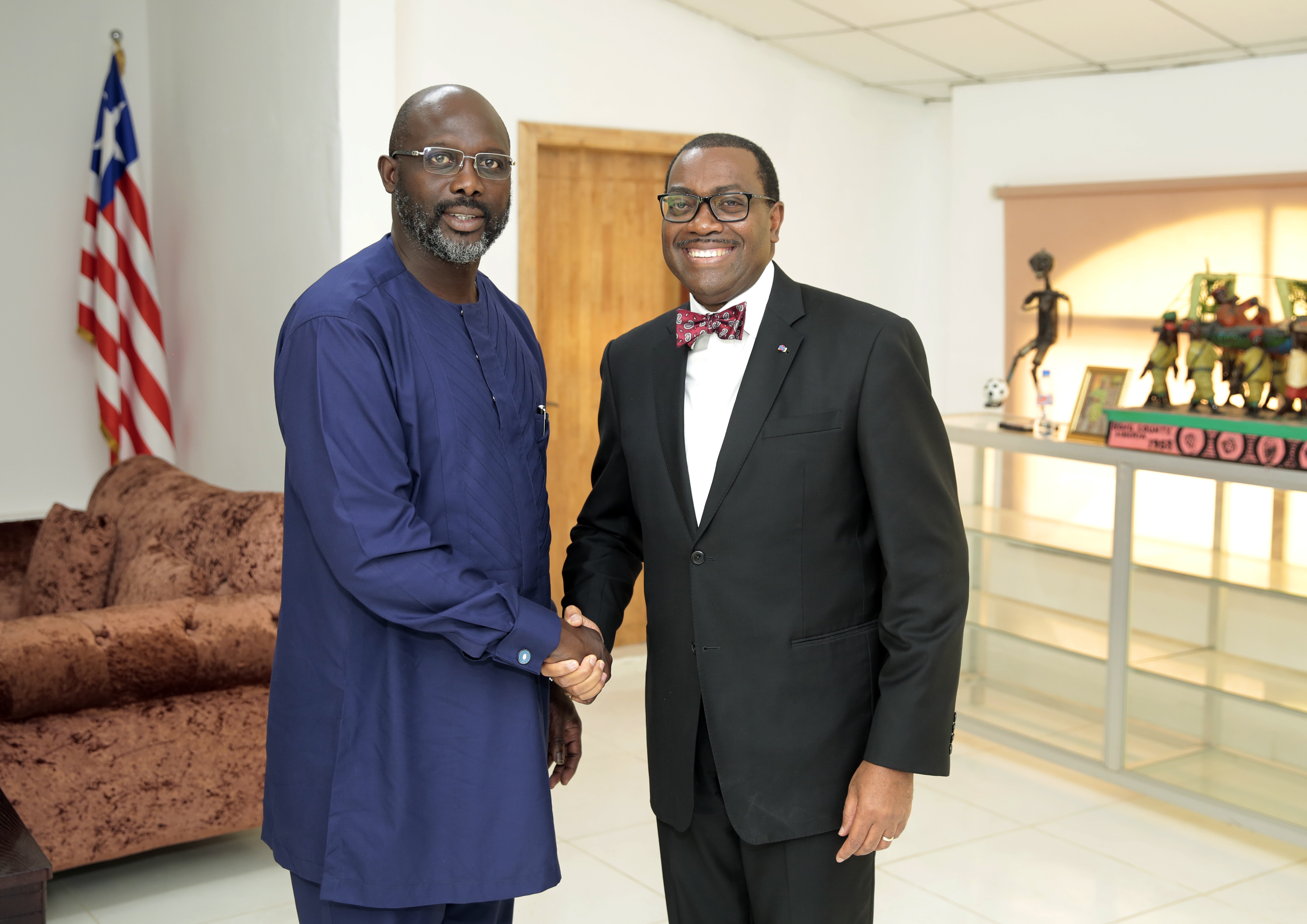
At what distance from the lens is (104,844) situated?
121 inches

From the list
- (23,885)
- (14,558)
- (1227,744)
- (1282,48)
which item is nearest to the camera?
(23,885)

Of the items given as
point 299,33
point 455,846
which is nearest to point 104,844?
point 455,846

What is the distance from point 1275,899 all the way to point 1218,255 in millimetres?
2274

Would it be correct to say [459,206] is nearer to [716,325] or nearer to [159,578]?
[716,325]

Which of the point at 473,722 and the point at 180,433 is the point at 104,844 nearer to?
the point at 473,722

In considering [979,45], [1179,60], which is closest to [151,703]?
[979,45]

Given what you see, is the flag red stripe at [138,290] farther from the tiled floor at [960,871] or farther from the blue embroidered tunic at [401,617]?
the blue embroidered tunic at [401,617]

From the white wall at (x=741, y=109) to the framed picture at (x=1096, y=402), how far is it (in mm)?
1499

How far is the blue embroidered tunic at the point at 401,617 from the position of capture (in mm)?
1681

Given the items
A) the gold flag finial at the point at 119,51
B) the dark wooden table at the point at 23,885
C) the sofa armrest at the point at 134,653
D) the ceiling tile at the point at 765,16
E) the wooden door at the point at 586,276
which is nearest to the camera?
the dark wooden table at the point at 23,885

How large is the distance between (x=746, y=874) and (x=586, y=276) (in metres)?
3.59

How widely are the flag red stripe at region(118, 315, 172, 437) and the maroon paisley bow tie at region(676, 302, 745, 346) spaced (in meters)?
4.39

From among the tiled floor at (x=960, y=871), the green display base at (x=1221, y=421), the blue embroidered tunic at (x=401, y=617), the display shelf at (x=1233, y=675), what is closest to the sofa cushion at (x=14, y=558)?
the tiled floor at (x=960, y=871)

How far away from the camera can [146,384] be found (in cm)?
558
